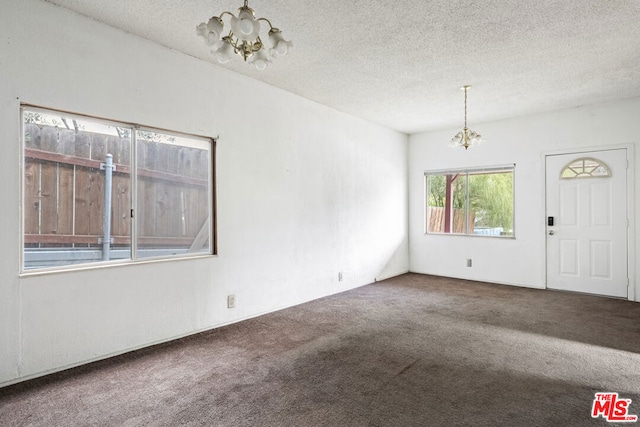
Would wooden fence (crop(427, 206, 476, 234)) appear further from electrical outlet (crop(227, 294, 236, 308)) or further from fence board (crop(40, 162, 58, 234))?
fence board (crop(40, 162, 58, 234))

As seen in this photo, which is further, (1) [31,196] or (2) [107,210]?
(2) [107,210]

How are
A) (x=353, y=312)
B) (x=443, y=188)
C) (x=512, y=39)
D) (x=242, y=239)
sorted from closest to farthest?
(x=512, y=39), (x=242, y=239), (x=353, y=312), (x=443, y=188)

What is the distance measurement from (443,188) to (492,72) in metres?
3.00

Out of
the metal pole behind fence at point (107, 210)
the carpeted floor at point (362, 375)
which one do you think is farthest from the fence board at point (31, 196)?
the carpeted floor at point (362, 375)

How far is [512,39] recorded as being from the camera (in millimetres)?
3166

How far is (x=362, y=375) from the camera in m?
2.65

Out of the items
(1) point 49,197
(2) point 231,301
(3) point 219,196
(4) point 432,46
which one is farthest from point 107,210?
(4) point 432,46

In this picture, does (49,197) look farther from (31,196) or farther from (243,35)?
(243,35)

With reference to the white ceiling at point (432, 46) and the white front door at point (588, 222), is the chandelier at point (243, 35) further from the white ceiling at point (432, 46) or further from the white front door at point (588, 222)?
the white front door at point (588, 222)

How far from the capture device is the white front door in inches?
193

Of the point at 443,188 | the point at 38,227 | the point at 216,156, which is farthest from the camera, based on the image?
the point at 443,188

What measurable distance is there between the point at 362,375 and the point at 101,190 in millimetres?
2617

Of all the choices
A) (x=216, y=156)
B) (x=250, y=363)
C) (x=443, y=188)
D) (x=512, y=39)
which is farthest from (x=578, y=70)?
(x=250, y=363)

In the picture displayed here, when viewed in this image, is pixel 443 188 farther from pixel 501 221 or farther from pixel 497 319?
pixel 497 319
